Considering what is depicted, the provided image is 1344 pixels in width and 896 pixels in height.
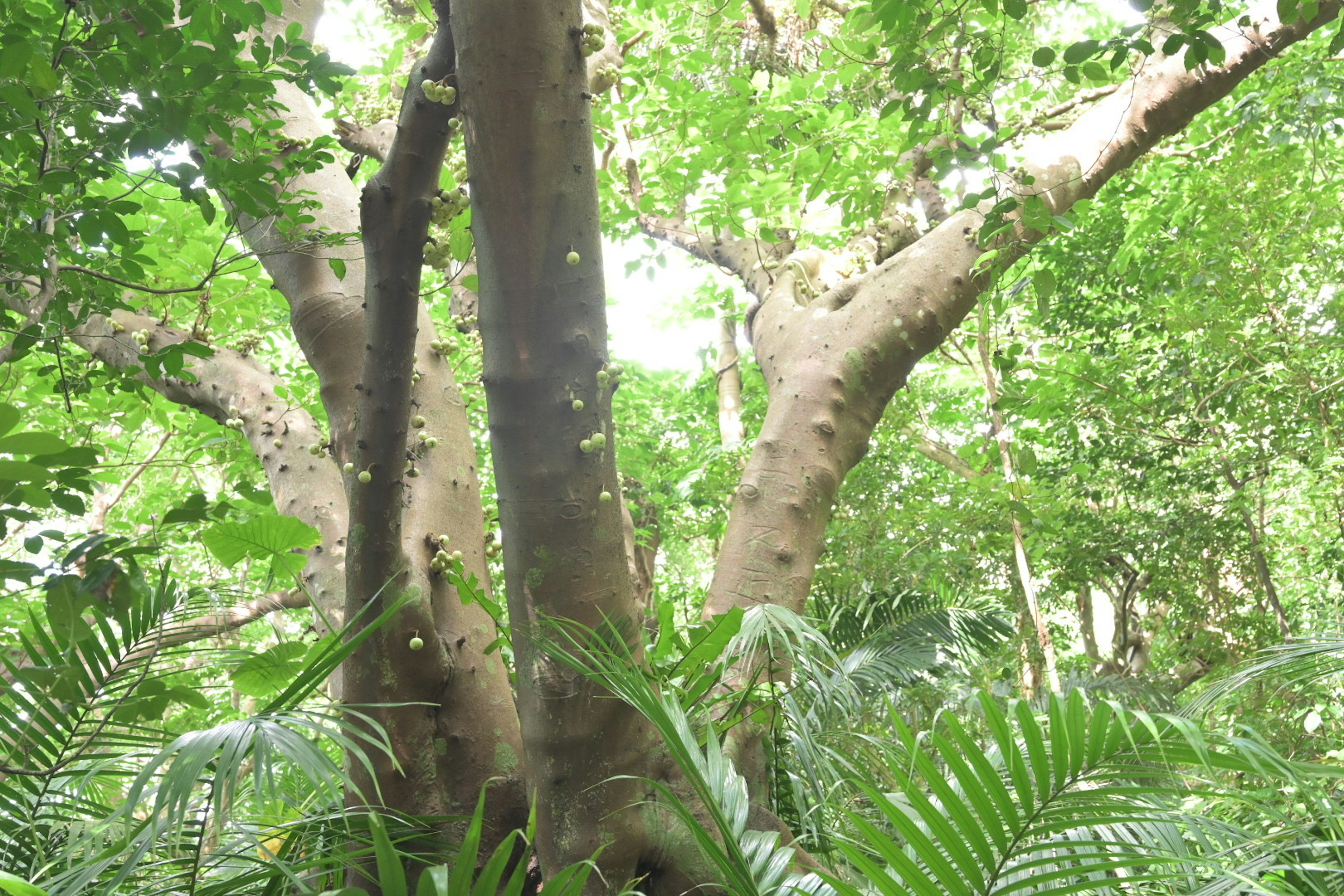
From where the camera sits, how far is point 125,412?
365 cm

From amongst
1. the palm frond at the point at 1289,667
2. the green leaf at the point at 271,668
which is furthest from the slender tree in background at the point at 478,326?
the palm frond at the point at 1289,667

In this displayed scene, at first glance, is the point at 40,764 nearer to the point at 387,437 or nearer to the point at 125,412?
the point at 387,437

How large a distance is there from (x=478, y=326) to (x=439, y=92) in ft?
1.57

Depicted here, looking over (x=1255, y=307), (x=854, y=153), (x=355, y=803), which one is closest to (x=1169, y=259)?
(x=1255, y=307)

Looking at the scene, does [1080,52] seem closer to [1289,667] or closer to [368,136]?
[1289,667]

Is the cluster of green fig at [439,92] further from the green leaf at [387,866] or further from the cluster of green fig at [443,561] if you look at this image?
the green leaf at [387,866]

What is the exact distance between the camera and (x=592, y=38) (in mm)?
1562

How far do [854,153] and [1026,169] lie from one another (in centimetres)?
86

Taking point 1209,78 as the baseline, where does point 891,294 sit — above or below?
below

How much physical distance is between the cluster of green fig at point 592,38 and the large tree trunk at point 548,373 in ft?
0.07

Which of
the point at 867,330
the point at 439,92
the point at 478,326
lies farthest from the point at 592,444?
the point at 867,330

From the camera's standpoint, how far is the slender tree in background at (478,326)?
150cm

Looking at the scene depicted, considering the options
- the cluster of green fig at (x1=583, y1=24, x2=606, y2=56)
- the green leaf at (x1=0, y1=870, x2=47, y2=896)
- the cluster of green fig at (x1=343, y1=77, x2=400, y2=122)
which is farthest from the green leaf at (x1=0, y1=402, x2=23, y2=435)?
the cluster of green fig at (x1=343, y1=77, x2=400, y2=122)

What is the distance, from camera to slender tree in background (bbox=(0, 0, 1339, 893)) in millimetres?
1498
